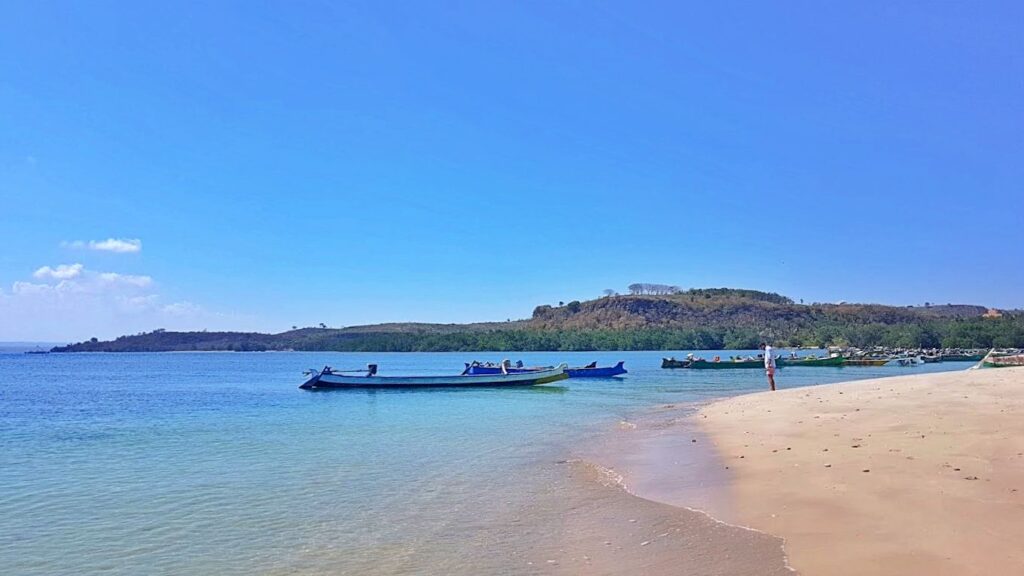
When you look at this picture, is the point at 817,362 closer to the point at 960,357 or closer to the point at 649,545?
the point at 960,357

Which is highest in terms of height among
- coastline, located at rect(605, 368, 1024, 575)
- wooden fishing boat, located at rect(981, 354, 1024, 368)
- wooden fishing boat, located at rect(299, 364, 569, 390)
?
wooden fishing boat, located at rect(981, 354, 1024, 368)

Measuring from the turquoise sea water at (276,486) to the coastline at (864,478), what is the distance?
259cm

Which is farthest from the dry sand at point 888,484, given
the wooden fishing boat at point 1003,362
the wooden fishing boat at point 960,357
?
the wooden fishing boat at point 960,357

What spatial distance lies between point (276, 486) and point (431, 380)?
30.3 m

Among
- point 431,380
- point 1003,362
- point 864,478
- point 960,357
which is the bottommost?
point 864,478

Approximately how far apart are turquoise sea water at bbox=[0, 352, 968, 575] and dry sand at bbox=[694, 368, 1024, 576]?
3.26m

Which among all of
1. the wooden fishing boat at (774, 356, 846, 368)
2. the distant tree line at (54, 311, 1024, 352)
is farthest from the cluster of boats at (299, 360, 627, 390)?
the distant tree line at (54, 311, 1024, 352)

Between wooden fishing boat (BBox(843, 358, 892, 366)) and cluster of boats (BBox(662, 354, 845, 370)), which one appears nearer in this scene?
cluster of boats (BBox(662, 354, 845, 370))

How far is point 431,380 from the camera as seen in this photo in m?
43.2

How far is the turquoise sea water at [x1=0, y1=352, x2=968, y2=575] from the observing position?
8.58m

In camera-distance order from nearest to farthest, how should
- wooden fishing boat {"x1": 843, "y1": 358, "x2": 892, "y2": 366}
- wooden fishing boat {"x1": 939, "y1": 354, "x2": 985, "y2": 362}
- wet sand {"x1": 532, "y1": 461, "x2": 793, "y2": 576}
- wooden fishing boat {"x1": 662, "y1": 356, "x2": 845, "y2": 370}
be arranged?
wet sand {"x1": 532, "y1": 461, "x2": 793, "y2": 576} < wooden fishing boat {"x1": 662, "y1": 356, "x2": 845, "y2": 370} < wooden fishing boat {"x1": 843, "y1": 358, "x2": 892, "y2": 366} < wooden fishing boat {"x1": 939, "y1": 354, "x2": 985, "y2": 362}

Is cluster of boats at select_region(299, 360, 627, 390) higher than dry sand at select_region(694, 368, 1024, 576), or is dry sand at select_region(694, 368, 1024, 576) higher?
cluster of boats at select_region(299, 360, 627, 390)

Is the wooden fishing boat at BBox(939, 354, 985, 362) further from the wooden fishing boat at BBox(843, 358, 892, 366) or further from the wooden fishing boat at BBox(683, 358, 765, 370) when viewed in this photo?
the wooden fishing boat at BBox(683, 358, 765, 370)

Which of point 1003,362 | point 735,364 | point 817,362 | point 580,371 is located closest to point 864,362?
point 817,362
